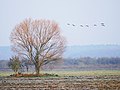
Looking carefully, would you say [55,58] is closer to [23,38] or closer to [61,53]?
[61,53]

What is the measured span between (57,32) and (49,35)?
5.68ft

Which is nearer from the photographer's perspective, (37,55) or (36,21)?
(37,55)

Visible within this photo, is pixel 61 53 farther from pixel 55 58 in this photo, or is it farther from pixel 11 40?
pixel 11 40

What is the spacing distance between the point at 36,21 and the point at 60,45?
6489mm

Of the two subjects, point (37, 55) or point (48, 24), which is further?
point (48, 24)

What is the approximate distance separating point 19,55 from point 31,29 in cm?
518

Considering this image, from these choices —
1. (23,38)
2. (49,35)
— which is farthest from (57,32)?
(23,38)

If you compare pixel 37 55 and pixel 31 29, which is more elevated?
pixel 31 29

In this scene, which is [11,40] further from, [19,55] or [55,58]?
[55,58]

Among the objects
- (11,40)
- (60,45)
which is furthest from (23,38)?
(60,45)

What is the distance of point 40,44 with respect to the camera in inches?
2788

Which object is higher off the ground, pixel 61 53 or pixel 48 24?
pixel 48 24

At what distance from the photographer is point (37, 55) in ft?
228

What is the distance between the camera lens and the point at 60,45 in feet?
236
